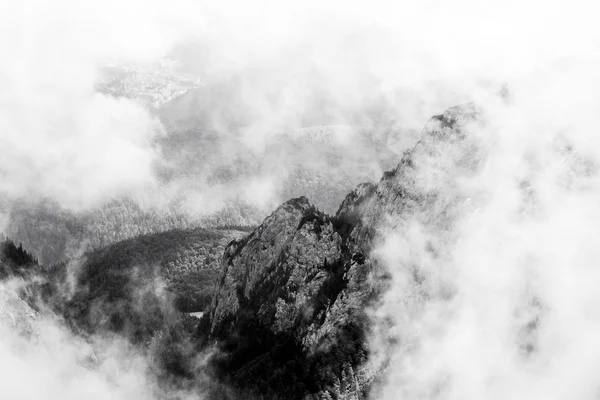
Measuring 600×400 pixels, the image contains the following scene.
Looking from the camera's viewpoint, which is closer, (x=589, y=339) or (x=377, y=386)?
(x=589, y=339)

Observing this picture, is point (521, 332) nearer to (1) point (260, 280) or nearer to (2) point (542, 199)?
(2) point (542, 199)

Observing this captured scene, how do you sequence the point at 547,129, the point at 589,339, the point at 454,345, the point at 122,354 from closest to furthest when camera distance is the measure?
the point at 589,339, the point at 454,345, the point at 547,129, the point at 122,354

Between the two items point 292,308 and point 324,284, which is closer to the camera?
point 324,284

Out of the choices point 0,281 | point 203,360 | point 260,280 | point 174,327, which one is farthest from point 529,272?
point 174,327

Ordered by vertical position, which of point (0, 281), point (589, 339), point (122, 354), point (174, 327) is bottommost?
point (589, 339)

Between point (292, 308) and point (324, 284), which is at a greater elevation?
A: point (324, 284)

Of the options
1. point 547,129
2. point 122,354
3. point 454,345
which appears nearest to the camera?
point 454,345

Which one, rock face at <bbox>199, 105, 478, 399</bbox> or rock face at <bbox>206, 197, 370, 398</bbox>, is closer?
rock face at <bbox>199, 105, 478, 399</bbox>

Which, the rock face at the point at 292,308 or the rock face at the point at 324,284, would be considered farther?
the rock face at the point at 292,308
